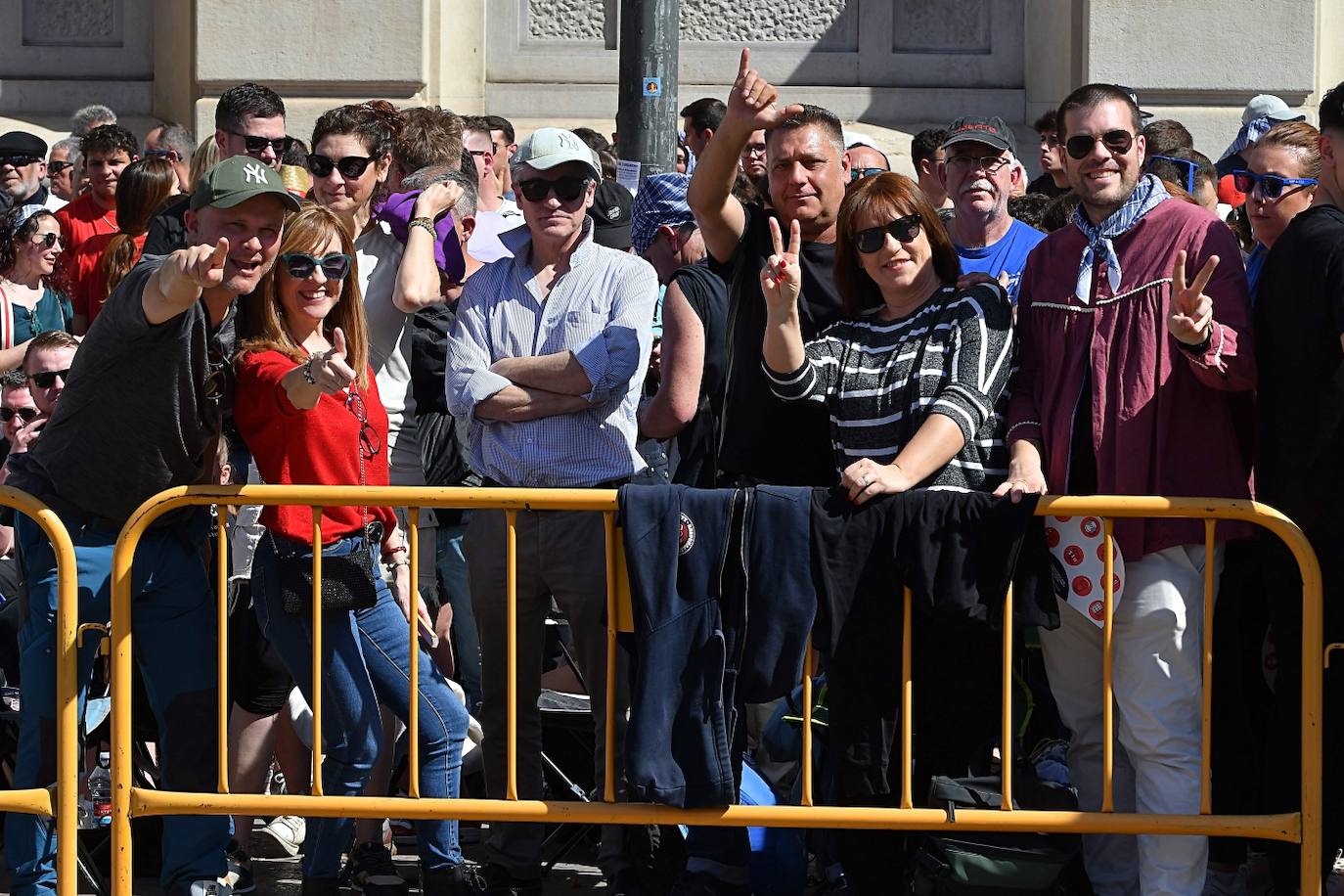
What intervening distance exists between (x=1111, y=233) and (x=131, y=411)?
278cm

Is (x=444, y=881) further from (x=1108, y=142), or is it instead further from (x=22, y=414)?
(x=1108, y=142)

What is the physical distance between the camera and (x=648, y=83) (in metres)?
8.60

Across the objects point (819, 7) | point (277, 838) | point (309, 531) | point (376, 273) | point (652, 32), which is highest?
point (819, 7)

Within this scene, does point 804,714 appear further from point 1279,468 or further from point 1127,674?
point 1279,468

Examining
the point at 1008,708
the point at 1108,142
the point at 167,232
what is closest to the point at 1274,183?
the point at 1108,142

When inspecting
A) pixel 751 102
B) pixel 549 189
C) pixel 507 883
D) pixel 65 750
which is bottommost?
pixel 507 883

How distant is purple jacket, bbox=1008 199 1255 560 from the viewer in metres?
5.24

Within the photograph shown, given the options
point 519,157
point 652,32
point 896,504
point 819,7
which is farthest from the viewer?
point 819,7

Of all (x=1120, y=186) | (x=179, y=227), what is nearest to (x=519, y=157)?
(x=179, y=227)

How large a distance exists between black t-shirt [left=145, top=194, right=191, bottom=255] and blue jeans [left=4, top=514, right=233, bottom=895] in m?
1.49

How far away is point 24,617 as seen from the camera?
5438 millimetres

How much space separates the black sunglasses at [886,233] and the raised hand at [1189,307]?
80cm

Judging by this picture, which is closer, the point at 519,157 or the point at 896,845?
the point at 896,845

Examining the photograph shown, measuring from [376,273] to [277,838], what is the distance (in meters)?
2.02
